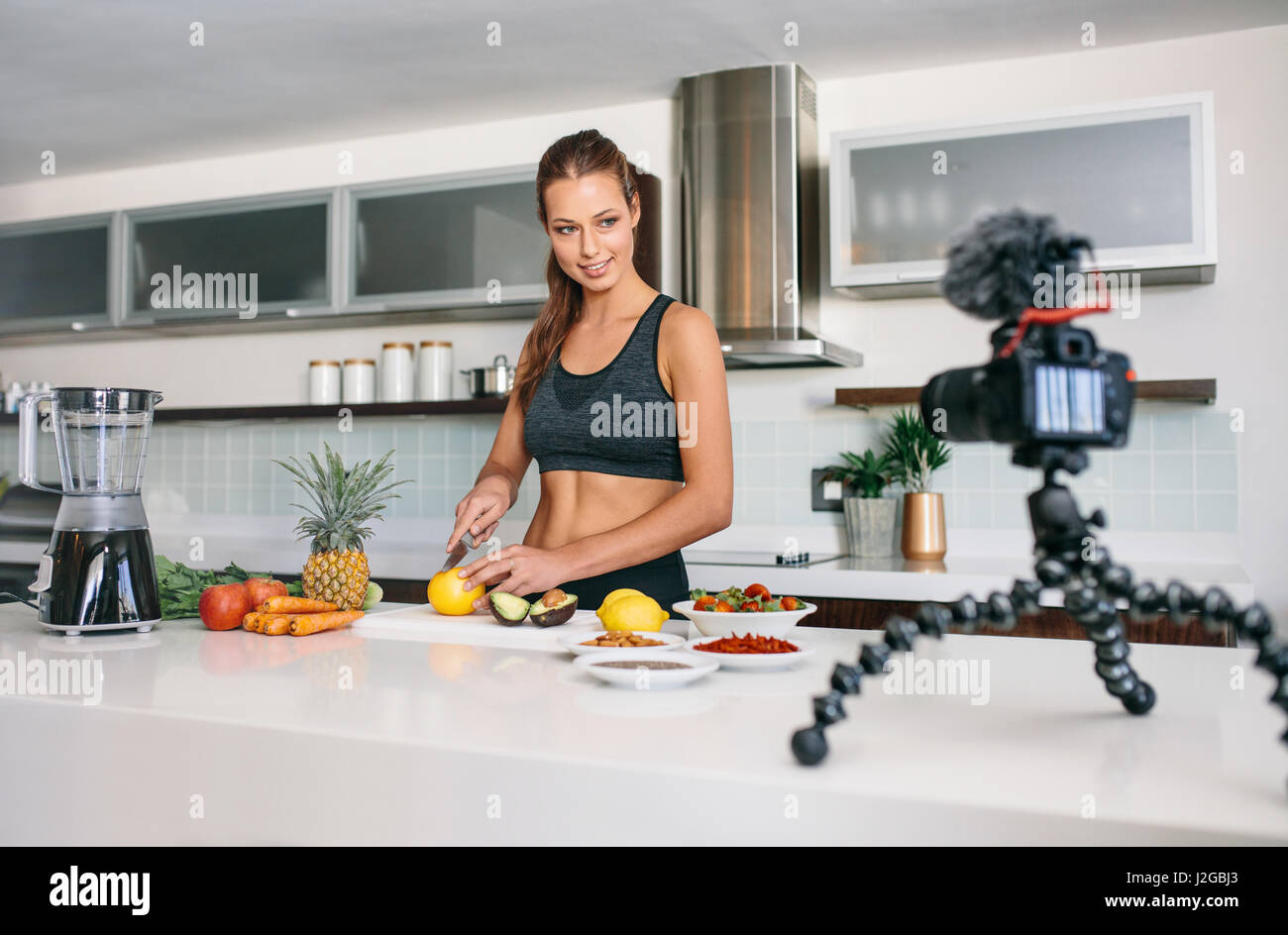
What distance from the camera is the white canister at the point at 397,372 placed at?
3.70 meters

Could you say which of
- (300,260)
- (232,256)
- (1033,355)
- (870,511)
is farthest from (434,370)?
(1033,355)

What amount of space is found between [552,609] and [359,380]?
2553 millimetres

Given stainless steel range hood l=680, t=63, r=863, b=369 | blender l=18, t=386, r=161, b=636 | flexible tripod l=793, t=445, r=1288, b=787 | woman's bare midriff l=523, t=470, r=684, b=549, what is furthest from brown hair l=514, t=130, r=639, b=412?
stainless steel range hood l=680, t=63, r=863, b=369

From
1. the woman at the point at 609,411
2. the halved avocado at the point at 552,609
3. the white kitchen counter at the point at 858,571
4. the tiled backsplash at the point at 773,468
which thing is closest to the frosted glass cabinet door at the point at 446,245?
the tiled backsplash at the point at 773,468

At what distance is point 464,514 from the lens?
1607 mm

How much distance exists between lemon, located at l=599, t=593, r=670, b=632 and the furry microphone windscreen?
2.27 feet

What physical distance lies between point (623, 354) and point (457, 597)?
506 millimetres

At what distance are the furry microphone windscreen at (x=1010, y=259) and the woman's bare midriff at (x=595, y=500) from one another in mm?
1012

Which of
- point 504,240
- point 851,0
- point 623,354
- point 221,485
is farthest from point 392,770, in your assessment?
point 221,485

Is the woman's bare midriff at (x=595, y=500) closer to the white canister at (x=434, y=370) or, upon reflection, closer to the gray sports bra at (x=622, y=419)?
the gray sports bra at (x=622, y=419)

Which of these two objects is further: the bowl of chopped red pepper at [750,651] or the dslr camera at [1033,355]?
the bowl of chopped red pepper at [750,651]

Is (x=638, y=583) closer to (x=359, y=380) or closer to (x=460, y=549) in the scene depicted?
(x=460, y=549)

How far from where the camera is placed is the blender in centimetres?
142

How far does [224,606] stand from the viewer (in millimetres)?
1510
